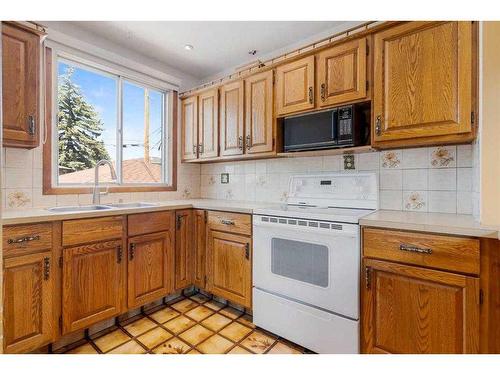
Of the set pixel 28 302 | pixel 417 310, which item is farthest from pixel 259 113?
pixel 28 302

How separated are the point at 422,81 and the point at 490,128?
43 centimetres

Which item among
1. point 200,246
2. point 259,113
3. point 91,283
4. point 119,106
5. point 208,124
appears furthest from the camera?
point 208,124

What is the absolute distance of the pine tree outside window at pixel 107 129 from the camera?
224 cm

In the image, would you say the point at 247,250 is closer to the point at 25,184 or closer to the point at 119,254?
the point at 119,254

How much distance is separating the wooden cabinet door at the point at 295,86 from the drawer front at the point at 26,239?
1.77m

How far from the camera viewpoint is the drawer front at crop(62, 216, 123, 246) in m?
1.73

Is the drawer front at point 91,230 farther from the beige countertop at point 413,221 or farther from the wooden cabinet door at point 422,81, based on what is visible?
the wooden cabinet door at point 422,81

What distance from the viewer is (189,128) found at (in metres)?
2.94

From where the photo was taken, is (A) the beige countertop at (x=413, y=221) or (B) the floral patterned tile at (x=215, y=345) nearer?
(A) the beige countertop at (x=413, y=221)

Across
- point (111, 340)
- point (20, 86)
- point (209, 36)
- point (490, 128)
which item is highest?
point (209, 36)

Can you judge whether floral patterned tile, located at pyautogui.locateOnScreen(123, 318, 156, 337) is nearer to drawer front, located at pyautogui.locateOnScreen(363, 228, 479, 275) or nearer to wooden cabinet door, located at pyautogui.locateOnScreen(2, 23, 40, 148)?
wooden cabinet door, located at pyautogui.locateOnScreen(2, 23, 40, 148)

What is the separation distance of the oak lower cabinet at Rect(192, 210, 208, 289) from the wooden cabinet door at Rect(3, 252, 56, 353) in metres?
1.07

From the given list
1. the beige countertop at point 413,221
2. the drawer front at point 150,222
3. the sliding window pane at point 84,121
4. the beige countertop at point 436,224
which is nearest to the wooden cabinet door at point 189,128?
the sliding window pane at point 84,121

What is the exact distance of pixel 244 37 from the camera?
2.35m
